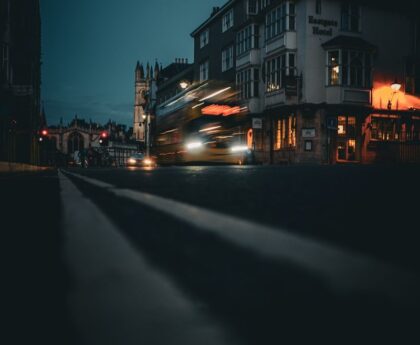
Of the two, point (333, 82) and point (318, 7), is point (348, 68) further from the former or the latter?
point (318, 7)

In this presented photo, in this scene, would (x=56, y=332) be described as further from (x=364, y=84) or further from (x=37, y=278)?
(x=364, y=84)

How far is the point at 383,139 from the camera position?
31812 millimetres

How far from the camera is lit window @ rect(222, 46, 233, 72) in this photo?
39094 millimetres

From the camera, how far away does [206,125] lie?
68.1 feet

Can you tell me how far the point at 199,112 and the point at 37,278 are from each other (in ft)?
67.0

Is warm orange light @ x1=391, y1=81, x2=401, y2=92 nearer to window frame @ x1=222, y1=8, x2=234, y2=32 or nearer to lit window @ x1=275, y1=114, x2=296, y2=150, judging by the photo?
lit window @ x1=275, y1=114, x2=296, y2=150

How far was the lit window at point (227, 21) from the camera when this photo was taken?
38.9 m

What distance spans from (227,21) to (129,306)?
4149cm

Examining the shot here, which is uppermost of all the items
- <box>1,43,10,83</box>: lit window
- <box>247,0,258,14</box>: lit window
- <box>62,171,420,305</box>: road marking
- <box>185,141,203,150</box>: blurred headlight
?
<box>247,0,258,14</box>: lit window

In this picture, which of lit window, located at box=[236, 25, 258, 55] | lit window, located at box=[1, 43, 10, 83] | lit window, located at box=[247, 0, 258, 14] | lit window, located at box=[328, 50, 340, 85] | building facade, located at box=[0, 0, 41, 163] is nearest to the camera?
building facade, located at box=[0, 0, 41, 163]

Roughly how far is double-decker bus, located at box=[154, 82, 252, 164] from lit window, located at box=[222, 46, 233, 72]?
57.5 feet

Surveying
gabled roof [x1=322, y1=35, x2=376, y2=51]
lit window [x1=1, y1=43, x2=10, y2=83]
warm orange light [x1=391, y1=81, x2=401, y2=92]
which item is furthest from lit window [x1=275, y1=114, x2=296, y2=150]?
lit window [x1=1, y1=43, x2=10, y2=83]

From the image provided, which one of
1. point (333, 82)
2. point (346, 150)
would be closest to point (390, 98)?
point (333, 82)

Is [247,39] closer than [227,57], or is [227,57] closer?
[247,39]
